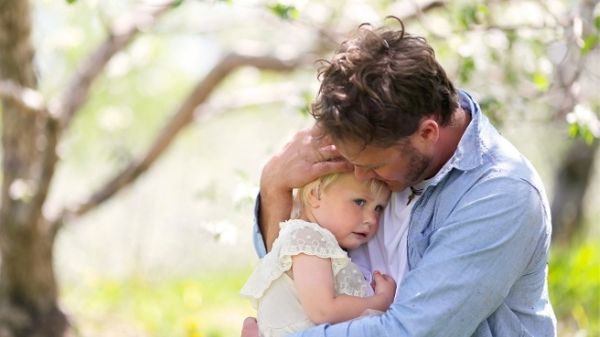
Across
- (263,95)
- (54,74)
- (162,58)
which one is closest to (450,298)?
(263,95)

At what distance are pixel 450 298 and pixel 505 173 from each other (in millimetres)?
332

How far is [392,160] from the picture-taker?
276cm

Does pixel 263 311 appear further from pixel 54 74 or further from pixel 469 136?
pixel 54 74

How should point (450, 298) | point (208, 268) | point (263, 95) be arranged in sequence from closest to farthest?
1. point (450, 298)
2. point (263, 95)
3. point (208, 268)

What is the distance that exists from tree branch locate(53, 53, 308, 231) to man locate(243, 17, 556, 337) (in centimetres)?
313

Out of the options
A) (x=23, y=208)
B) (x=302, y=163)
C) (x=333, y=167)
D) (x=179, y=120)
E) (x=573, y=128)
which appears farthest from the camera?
(x=179, y=120)

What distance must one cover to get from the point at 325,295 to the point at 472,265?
0.43m

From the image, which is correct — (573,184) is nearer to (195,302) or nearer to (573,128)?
(195,302)

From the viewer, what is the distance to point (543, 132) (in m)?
8.98

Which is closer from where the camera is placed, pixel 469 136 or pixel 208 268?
pixel 469 136

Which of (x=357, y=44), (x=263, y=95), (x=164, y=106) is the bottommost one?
(x=164, y=106)

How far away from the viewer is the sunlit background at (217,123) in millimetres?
4359

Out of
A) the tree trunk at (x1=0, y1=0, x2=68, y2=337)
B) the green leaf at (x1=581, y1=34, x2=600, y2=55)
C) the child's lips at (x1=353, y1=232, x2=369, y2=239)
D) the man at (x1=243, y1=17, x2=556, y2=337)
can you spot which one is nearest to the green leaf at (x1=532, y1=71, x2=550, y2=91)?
the green leaf at (x1=581, y1=34, x2=600, y2=55)

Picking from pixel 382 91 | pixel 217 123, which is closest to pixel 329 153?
pixel 382 91
